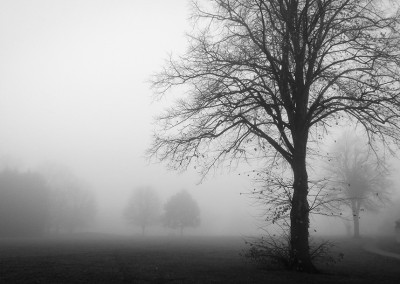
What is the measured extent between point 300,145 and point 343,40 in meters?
4.48

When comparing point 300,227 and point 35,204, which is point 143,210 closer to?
point 35,204

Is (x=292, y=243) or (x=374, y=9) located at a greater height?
(x=374, y=9)

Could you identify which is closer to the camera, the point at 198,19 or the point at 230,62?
Result: the point at 230,62

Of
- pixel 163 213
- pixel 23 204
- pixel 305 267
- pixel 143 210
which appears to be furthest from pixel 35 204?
pixel 305 267

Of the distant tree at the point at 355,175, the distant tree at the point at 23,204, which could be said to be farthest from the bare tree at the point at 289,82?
the distant tree at the point at 23,204

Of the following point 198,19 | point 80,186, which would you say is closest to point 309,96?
point 198,19

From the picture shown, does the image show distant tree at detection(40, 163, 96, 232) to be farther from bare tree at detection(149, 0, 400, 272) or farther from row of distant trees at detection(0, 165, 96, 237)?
bare tree at detection(149, 0, 400, 272)

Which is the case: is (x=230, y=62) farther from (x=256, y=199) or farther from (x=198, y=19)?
(x=256, y=199)

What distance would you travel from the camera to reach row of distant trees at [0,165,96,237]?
52.9 metres

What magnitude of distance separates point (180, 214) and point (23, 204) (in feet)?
116

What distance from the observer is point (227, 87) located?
12.4m

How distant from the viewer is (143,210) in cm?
8356

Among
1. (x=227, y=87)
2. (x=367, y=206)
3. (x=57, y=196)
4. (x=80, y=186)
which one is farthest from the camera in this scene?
(x=80, y=186)

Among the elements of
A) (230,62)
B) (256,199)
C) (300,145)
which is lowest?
(256,199)
